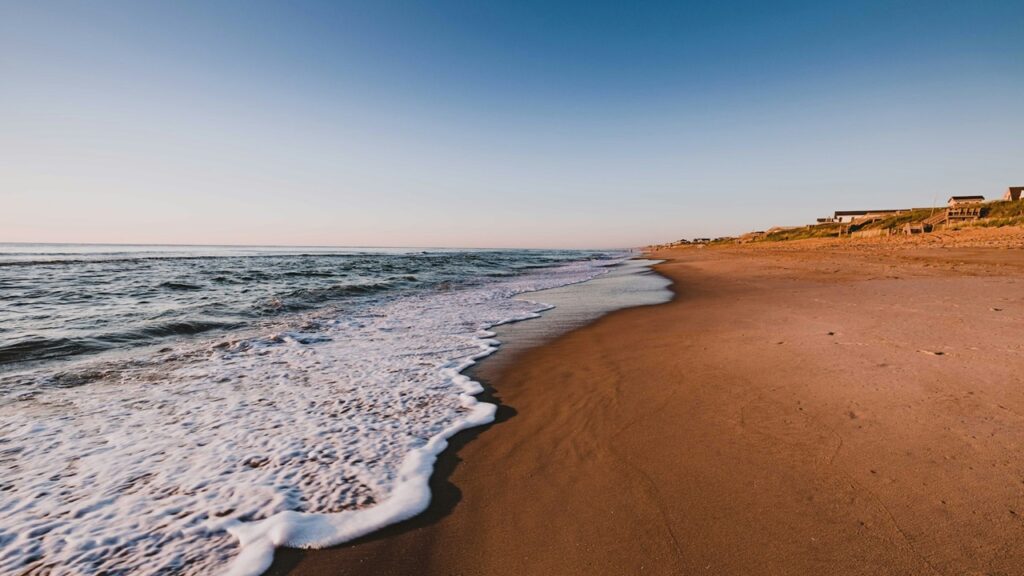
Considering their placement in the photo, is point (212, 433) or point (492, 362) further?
point (492, 362)

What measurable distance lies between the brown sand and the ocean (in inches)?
18.5

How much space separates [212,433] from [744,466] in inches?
193

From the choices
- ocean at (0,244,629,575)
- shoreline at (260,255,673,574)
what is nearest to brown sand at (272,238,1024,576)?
shoreline at (260,255,673,574)

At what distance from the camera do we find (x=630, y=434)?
372cm

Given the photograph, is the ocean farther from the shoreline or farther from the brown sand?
the brown sand

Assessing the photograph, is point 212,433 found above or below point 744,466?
below

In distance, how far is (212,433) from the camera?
13.4ft

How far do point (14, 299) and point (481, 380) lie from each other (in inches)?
653

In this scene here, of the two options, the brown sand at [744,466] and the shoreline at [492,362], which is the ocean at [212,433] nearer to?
the shoreline at [492,362]

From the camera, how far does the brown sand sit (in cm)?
227

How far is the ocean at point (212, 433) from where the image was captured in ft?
8.67

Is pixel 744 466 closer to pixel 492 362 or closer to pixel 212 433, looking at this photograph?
pixel 492 362

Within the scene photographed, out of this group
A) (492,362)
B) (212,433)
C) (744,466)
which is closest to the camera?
(744,466)

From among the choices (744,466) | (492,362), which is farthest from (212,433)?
(744,466)
